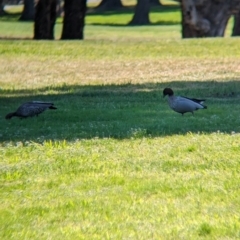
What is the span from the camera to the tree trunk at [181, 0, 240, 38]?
123 feet

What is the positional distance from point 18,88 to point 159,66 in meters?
5.45

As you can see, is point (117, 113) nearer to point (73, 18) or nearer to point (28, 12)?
point (73, 18)

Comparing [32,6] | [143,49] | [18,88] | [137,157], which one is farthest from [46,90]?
[32,6]

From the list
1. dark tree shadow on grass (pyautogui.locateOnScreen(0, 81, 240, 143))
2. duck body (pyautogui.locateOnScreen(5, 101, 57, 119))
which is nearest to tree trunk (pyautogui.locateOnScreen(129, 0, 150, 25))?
dark tree shadow on grass (pyautogui.locateOnScreen(0, 81, 240, 143))

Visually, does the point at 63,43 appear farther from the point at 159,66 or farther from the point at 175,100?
the point at 175,100

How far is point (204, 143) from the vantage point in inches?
464

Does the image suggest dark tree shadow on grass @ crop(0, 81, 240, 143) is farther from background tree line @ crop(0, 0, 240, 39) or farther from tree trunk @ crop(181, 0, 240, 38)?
tree trunk @ crop(181, 0, 240, 38)

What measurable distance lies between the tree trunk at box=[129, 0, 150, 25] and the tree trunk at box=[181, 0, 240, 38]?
92.8ft

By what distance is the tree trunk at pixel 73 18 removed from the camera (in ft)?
119

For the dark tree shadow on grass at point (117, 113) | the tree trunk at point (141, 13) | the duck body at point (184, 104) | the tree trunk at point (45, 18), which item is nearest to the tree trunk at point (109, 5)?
the tree trunk at point (141, 13)

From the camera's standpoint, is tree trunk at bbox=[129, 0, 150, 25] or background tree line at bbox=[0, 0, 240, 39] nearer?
background tree line at bbox=[0, 0, 240, 39]

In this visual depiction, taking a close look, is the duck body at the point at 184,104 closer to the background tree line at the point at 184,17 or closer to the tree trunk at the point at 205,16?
the background tree line at the point at 184,17

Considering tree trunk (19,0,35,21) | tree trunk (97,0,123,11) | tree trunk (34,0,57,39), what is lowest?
tree trunk (97,0,123,11)

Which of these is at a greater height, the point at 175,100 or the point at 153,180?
the point at 153,180
